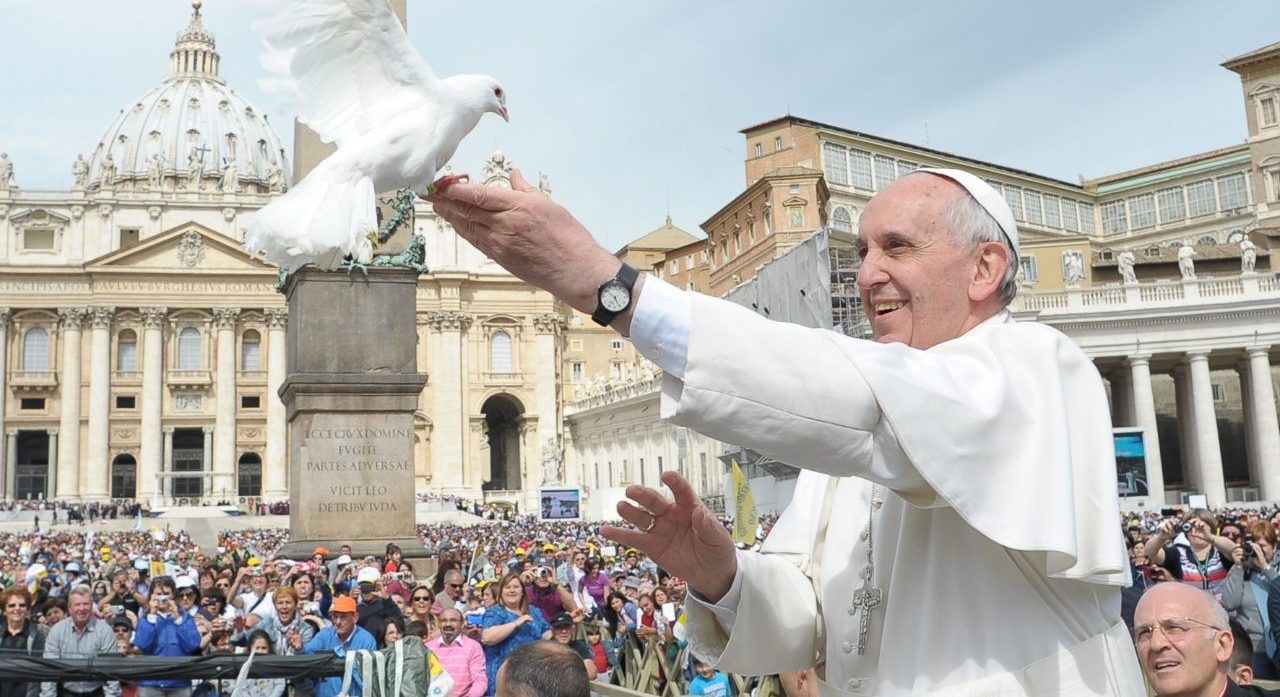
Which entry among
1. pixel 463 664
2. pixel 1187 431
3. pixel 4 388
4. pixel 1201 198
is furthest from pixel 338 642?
pixel 4 388

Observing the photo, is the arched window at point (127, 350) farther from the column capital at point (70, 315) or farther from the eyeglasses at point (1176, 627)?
the eyeglasses at point (1176, 627)

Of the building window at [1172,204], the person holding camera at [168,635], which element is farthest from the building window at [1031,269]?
the person holding camera at [168,635]

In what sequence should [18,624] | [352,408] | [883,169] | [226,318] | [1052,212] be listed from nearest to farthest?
1. [18,624]
2. [352,408]
3. [883,169]
4. [1052,212]
5. [226,318]

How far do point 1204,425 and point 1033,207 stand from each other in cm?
3080

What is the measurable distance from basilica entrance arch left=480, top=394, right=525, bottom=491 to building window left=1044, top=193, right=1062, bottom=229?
3850cm

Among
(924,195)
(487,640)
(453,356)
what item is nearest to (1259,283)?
(487,640)

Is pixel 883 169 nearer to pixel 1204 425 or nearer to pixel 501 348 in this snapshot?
pixel 1204 425

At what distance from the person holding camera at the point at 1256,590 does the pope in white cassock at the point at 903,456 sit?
6.16 m

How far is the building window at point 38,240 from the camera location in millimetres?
82344

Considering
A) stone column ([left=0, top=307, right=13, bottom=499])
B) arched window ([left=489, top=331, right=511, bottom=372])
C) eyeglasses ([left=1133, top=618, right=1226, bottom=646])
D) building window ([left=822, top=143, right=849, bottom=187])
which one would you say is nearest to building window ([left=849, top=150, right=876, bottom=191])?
building window ([left=822, top=143, right=849, bottom=187])

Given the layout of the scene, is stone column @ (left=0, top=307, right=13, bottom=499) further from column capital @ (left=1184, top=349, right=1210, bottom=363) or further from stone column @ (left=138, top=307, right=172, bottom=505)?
column capital @ (left=1184, top=349, right=1210, bottom=363)

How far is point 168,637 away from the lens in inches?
366

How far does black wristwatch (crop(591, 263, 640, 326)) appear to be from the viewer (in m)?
1.58

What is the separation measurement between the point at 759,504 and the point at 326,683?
2788 centimetres
